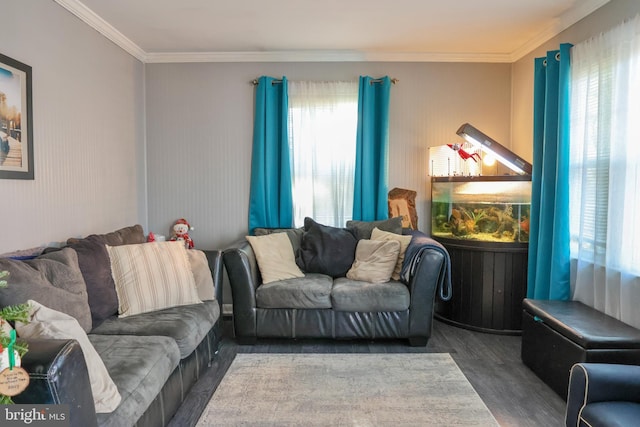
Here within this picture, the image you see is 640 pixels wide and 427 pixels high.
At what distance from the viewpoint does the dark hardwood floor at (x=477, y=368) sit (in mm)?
2336

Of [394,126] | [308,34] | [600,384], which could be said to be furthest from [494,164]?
[600,384]

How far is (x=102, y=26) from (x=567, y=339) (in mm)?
3914

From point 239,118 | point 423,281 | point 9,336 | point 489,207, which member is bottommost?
point 423,281

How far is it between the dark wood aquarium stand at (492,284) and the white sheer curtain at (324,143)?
1221 mm

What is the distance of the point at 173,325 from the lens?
241 centimetres

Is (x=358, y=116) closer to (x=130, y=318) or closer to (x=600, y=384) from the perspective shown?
(x=130, y=318)

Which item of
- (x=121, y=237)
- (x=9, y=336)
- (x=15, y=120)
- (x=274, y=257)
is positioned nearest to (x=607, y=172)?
(x=274, y=257)

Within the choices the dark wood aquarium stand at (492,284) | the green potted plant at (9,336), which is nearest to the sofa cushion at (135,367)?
the green potted plant at (9,336)

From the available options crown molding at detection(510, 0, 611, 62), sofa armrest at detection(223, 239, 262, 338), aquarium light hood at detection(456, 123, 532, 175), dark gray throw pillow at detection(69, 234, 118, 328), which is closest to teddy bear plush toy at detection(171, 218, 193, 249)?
sofa armrest at detection(223, 239, 262, 338)

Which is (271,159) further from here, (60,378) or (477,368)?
(60,378)

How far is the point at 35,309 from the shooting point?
159cm

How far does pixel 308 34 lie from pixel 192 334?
Result: 259 centimetres

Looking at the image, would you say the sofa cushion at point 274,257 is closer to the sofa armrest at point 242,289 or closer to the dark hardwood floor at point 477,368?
the sofa armrest at point 242,289

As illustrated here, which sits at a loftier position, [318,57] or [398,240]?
[318,57]
